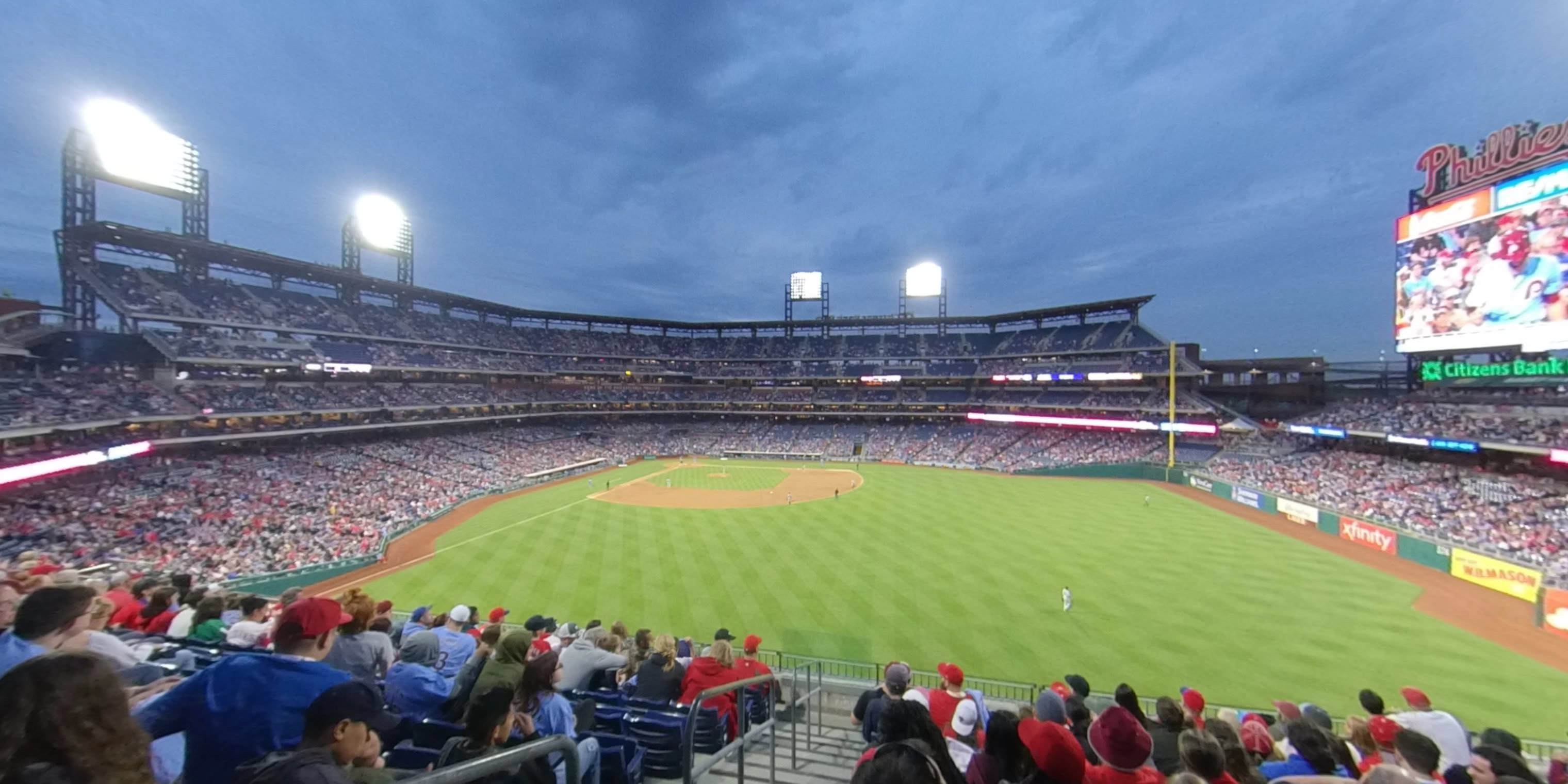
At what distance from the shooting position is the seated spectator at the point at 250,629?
7277mm

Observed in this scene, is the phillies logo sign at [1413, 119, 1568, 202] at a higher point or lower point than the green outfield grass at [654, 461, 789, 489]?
higher

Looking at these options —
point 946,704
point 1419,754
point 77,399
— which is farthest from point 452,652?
point 77,399

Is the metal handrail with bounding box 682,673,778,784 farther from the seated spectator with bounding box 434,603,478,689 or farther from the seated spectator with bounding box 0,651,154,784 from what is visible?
the seated spectator with bounding box 0,651,154,784

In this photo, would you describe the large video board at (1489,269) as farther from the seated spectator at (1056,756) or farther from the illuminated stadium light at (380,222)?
the illuminated stadium light at (380,222)

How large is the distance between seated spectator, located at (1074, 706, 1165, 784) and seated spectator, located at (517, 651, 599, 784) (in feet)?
12.2

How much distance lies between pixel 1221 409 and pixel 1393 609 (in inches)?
1291

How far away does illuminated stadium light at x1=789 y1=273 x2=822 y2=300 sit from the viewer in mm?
74438

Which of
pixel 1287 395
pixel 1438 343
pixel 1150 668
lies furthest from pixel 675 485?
pixel 1287 395

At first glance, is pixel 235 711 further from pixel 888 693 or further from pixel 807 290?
pixel 807 290

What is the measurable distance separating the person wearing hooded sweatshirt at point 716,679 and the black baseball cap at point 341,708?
14.9 ft

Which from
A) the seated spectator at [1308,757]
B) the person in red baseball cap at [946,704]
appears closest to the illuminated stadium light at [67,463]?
the person in red baseball cap at [946,704]

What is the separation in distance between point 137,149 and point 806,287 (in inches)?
2311

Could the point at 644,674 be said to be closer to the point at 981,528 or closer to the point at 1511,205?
the point at 981,528

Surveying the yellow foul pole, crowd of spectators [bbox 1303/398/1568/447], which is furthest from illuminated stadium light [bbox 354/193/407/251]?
crowd of spectators [bbox 1303/398/1568/447]
